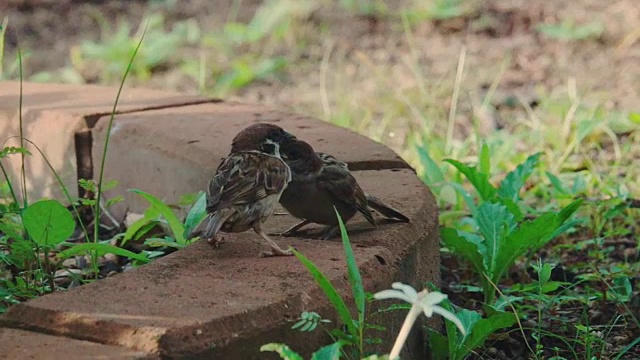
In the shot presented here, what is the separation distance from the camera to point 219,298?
2.67 metres

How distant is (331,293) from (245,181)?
1.86 ft

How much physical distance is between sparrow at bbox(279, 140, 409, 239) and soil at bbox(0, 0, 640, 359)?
2458 millimetres

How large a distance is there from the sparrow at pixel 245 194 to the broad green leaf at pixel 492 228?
0.71 metres

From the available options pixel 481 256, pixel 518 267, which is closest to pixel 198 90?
pixel 518 267

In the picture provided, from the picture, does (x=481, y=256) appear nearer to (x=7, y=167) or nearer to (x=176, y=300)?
(x=176, y=300)

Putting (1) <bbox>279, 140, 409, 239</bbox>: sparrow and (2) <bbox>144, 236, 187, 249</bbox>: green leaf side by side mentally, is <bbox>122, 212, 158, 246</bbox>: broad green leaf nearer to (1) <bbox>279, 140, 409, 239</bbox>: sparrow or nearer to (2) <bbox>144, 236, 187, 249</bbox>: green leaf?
(2) <bbox>144, 236, 187, 249</bbox>: green leaf

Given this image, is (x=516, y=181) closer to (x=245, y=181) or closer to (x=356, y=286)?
(x=245, y=181)

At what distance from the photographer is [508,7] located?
26.7 ft

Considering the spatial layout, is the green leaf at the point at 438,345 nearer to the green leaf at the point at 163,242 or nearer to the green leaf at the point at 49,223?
the green leaf at the point at 163,242

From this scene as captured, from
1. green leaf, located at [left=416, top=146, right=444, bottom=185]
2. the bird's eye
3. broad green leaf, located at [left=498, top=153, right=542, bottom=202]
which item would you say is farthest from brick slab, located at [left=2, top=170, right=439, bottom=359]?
green leaf, located at [left=416, top=146, right=444, bottom=185]

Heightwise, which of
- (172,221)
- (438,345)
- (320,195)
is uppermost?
(320,195)

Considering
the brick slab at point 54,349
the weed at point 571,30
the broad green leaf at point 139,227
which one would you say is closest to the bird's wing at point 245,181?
the broad green leaf at point 139,227

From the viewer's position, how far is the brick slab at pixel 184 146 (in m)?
4.07

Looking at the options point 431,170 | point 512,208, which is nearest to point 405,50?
point 431,170
